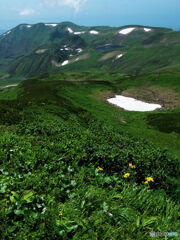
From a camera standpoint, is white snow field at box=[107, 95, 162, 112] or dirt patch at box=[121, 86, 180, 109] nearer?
white snow field at box=[107, 95, 162, 112]

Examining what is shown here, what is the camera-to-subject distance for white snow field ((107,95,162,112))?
234 ft

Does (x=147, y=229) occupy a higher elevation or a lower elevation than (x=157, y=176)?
higher

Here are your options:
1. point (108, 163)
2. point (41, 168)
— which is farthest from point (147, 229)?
point (108, 163)

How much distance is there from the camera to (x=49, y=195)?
506cm

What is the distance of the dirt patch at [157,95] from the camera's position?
75.4 meters

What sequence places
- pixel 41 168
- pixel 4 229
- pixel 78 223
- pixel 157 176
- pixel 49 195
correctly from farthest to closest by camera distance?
pixel 157 176
pixel 41 168
pixel 49 195
pixel 78 223
pixel 4 229

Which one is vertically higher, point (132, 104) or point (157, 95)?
point (157, 95)

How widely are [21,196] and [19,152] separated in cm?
297

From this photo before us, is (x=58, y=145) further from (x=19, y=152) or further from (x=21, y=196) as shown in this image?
(x=21, y=196)

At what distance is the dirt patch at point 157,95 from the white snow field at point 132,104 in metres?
4.09

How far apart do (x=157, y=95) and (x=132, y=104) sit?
67.4 ft

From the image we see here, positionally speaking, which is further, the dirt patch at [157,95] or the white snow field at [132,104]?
the dirt patch at [157,95]

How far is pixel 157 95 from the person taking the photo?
88375mm

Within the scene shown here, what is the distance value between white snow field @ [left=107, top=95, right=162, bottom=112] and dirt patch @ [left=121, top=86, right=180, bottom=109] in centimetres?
409
